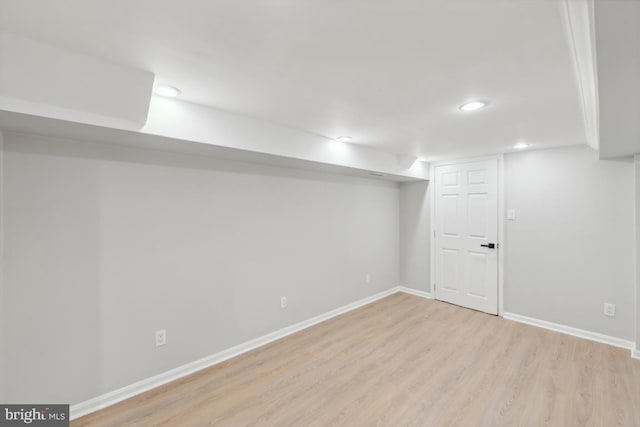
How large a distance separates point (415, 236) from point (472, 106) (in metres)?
2.95

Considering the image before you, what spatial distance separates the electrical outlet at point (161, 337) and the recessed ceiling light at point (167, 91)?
1843 millimetres

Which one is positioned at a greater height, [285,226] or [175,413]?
[285,226]

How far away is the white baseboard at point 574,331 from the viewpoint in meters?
2.88

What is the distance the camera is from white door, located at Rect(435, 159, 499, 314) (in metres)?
3.78

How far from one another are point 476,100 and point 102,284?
300cm

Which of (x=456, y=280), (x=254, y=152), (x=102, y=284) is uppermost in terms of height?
(x=254, y=152)

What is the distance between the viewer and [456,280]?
13.7 feet

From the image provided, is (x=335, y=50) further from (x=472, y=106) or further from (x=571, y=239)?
(x=571, y=239)

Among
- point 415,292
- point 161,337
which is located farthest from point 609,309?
point 161,337

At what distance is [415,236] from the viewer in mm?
4668

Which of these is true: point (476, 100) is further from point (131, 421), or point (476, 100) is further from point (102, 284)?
point (131, 421)

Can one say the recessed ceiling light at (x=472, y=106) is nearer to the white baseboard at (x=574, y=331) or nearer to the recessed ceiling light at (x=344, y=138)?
the recessed ceiling light at (x=344, y=138)

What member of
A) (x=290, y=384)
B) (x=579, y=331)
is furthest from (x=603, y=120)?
(x=290, y=384)

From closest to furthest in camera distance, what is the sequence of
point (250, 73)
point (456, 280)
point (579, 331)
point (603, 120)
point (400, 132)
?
point (250, 73) < point (603, 120) < point (400, 132) < point (579, 331) < point (456, 280)
